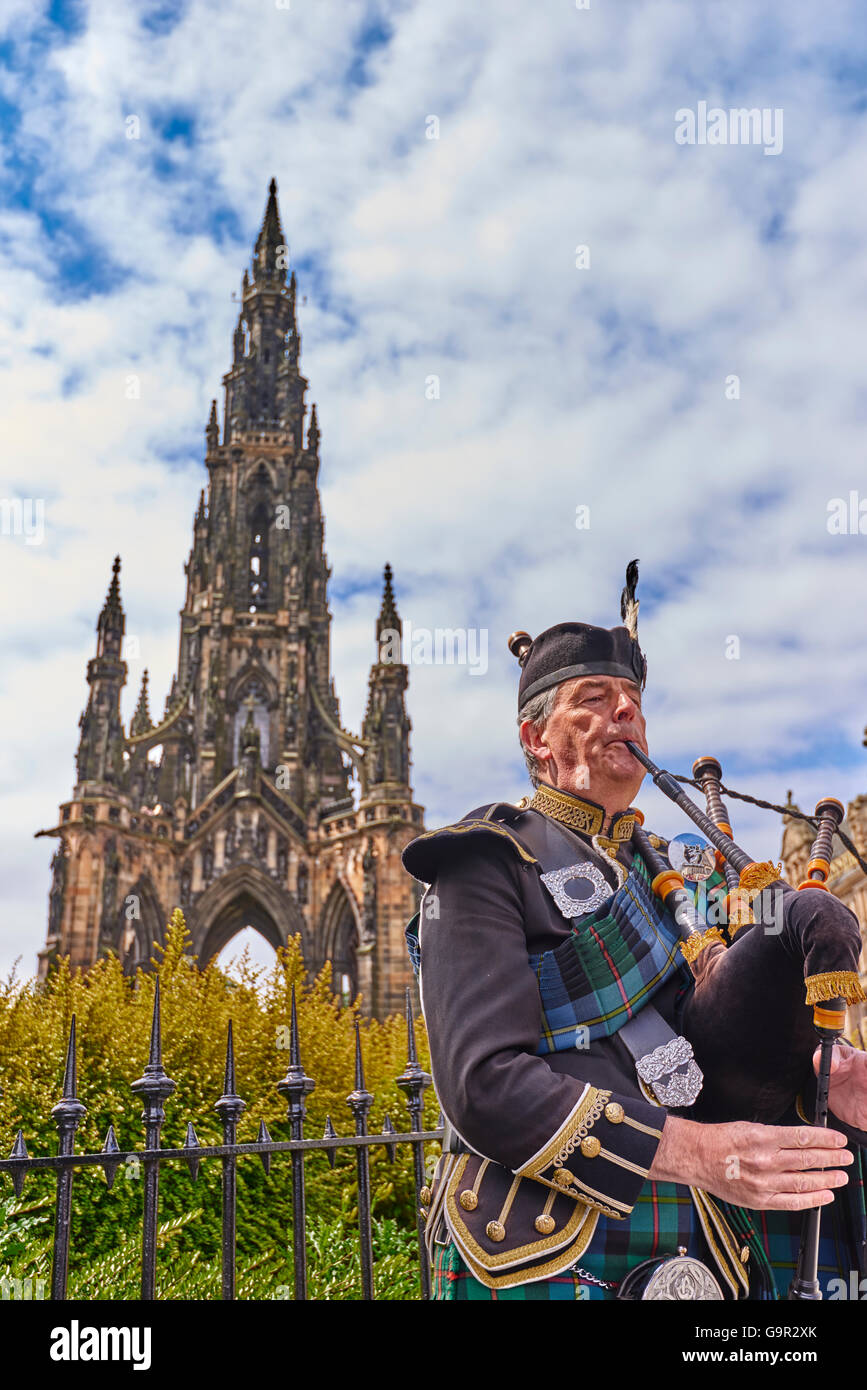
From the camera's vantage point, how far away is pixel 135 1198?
6418 mm

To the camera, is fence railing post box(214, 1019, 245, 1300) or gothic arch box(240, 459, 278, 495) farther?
gothic arch box(240, 459, 278, 495)

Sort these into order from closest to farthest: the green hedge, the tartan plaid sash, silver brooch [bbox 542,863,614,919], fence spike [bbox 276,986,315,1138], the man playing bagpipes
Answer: the man playing bagpipes < the tartan plaid sash < silver brooch [bbox 542,863,614,919] < fence spike [bbox 276,986,315,1138] < the green hedge

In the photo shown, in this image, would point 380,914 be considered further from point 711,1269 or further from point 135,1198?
point 711,1269

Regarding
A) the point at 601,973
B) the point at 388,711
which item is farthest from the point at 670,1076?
the point at 388,711

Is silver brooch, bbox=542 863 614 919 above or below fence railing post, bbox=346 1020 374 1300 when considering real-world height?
above

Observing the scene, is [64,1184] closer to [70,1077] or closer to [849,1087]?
[70,1077]

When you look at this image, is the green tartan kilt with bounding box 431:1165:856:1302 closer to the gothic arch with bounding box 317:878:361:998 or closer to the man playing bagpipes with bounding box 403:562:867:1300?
the man playing bagpipes with bounding box 403:562:867:1300

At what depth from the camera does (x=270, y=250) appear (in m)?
51.0

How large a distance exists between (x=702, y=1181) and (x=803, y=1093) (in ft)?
1.58

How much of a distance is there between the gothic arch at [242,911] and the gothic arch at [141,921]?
1234 mm

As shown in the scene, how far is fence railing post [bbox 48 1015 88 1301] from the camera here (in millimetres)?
2693

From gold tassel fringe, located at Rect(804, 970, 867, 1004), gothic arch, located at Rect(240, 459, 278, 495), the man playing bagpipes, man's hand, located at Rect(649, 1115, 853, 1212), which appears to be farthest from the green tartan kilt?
gothic arch, located at Rect(240, 459, 278, 495)

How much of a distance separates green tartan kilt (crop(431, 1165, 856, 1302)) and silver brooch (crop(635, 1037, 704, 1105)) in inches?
7.8

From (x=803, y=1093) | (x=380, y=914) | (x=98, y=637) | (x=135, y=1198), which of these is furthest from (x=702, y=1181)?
(x=98, y=637)
